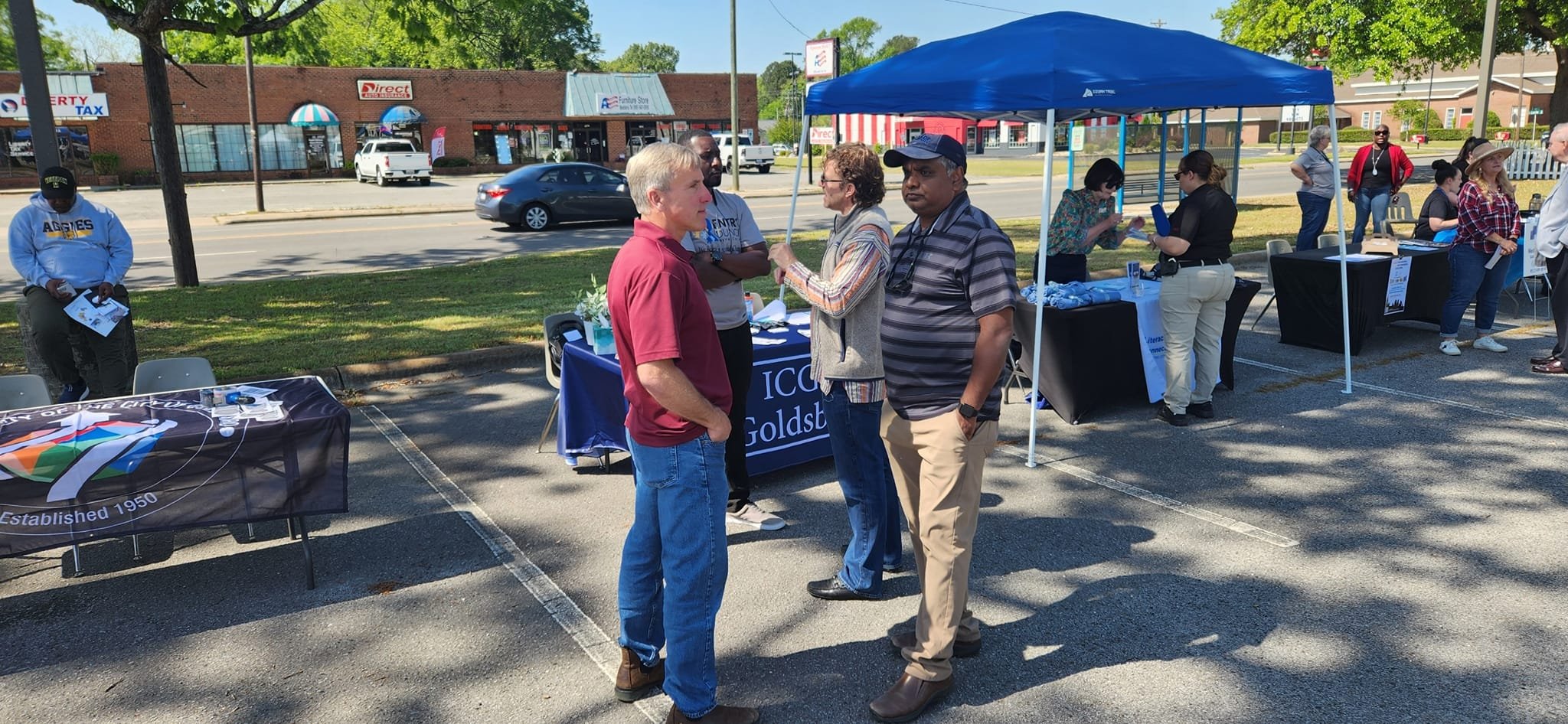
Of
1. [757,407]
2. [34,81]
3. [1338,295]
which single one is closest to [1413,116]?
[1338,295]

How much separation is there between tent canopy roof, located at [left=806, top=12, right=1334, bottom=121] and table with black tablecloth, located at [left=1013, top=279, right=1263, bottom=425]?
4.35 ft

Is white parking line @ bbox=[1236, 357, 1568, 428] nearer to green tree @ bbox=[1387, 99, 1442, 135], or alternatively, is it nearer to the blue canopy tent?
the blue canopy tent

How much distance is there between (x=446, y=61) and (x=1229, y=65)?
70.3 metres

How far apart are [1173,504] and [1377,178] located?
32.5 feet

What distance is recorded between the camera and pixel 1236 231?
54.9 feet

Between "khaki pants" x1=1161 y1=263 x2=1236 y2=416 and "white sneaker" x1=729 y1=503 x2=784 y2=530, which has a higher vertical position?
"khaki pants" x1=1161 y1=263 x2=1236 y2=416

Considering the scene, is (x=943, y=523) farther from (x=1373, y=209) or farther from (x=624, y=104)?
(x=624, y=104)

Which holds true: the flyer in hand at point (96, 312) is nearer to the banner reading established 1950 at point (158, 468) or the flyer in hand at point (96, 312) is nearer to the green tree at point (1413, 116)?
the banner reading established 1950 at point (158, 468)

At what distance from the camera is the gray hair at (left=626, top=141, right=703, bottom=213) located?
2.95 metres

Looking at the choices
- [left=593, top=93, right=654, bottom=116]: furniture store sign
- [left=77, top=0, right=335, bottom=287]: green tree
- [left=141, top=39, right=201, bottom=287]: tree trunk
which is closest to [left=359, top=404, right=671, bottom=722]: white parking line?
[left=77, top=0, right=335, bottom=287]: green tree

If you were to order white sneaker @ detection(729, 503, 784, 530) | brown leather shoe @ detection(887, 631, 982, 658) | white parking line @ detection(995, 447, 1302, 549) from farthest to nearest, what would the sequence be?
white sneaker @ detection(729, 503, 784, 530) < white parking line @ detection(995, 447, 1302, 549) < brown leather shoe @ detection(887, 631, 982, 658)

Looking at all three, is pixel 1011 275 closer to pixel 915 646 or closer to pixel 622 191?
pixel 915 646

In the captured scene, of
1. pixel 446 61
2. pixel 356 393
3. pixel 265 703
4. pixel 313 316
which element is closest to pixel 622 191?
pixel 313 316

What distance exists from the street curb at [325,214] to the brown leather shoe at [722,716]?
2333cm
